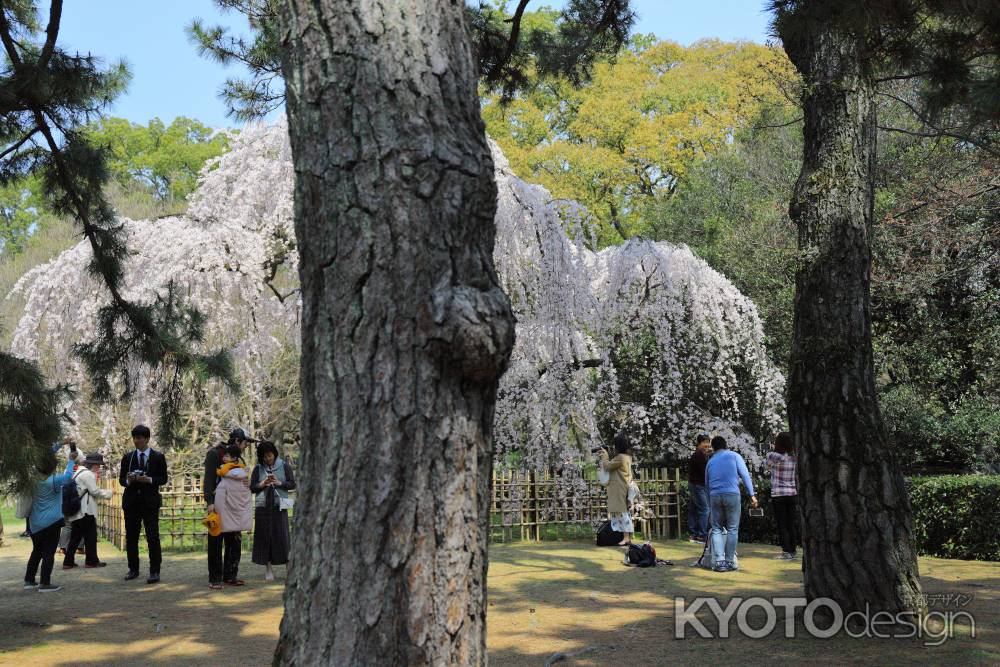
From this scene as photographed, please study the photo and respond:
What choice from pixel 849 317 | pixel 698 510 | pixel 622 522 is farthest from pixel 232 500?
pixel 698 510

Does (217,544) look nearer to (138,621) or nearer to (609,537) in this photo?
(138,621)

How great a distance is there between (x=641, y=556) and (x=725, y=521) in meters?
1.18

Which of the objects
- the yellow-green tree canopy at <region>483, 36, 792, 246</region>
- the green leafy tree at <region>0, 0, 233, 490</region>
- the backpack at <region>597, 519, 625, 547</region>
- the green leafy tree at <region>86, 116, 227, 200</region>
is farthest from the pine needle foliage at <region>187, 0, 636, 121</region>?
the green leafy tree at <region>86, 116, 227, 200</region>

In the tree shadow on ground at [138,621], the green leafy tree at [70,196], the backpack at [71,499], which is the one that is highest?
the green leafy tree at [70,196]

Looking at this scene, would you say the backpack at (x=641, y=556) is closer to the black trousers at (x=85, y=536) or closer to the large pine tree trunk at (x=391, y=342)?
the black trousers at (x=85, y=536)

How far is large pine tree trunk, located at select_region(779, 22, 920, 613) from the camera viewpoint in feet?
21.9

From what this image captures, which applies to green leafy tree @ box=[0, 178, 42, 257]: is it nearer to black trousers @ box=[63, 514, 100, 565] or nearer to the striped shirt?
black trousers @ box=[63, 514, 100, 565]

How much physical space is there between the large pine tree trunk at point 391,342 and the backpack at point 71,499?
840cm

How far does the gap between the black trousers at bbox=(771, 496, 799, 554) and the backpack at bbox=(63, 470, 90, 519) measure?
8.64 m

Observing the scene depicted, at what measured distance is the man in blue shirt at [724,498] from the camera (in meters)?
10.2

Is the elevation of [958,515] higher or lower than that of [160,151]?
lower

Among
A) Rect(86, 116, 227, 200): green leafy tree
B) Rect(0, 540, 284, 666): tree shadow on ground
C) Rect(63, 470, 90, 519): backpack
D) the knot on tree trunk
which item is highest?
Rect(86, 116, 227, 200): green leafy tree

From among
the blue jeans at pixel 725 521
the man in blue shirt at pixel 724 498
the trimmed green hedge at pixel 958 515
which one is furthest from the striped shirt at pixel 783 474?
the trimmed green hedge at pixel 958 515

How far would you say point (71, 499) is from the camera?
1059 cm
